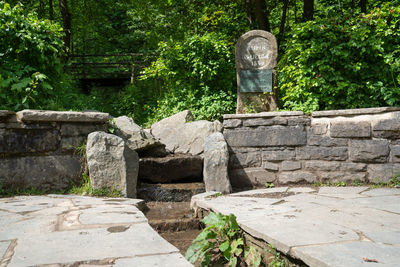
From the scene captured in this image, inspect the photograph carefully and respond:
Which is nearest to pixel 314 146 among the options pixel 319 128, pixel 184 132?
pixel 319 128

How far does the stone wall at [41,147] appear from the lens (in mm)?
3365

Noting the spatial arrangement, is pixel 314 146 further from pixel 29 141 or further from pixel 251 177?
pixel 29 141

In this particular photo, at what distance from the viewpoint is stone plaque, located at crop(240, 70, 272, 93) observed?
5.43m

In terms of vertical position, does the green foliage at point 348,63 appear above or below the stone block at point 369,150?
above

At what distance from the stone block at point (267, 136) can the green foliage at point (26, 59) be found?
2468mm

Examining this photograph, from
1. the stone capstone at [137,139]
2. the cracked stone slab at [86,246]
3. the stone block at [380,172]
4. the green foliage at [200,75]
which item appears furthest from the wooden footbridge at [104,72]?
the cracked stone slab at [86,246]

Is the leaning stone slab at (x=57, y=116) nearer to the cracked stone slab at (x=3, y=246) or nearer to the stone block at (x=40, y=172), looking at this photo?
the stone block at (x=40, y=172)

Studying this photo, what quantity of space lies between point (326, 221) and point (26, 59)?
13.3 ft

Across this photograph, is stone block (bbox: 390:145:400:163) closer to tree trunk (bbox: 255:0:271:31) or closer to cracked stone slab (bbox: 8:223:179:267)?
cracked stone slab (bbox: 8:223:179:267)

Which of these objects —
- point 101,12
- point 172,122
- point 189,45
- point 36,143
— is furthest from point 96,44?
point 36,143

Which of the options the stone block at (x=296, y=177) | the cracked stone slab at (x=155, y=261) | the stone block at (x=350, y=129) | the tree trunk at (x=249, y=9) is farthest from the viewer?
the tree trunk at (x=249, y=9)

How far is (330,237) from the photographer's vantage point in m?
1.84

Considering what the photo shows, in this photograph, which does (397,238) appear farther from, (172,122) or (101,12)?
(101,12)

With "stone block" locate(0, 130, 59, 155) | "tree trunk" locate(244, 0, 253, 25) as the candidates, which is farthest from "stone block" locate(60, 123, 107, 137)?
"tree trunk" locate(244, 0, 253, 25)
